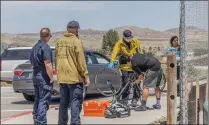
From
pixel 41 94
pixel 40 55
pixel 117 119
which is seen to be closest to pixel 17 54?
pixel 117 119

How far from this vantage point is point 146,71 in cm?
1014

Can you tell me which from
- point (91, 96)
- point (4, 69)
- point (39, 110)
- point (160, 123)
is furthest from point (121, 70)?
point (4, 69)

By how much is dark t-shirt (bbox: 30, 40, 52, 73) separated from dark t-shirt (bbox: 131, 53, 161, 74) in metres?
2.22

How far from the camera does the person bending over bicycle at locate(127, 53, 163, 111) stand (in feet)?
32.2

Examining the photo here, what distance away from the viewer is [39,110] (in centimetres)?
837

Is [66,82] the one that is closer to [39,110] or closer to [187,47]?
[39,110]

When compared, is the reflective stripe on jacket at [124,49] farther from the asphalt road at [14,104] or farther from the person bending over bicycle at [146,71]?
the asphalt road at [14,104]

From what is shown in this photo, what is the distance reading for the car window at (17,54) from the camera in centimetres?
1864

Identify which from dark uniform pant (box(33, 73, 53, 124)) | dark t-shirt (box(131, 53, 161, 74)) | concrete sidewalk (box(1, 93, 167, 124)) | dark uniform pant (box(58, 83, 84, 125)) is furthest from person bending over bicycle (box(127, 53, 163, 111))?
Result: dark uniform pant (box(58, 83, 84, 125))

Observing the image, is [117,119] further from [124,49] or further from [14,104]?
[14,104]

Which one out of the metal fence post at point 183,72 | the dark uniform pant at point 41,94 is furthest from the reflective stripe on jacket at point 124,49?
the metal fence post at point 183,72

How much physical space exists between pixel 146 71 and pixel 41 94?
264 cm

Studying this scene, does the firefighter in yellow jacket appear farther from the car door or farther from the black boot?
the black boot

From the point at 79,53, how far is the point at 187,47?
65.4 inches
